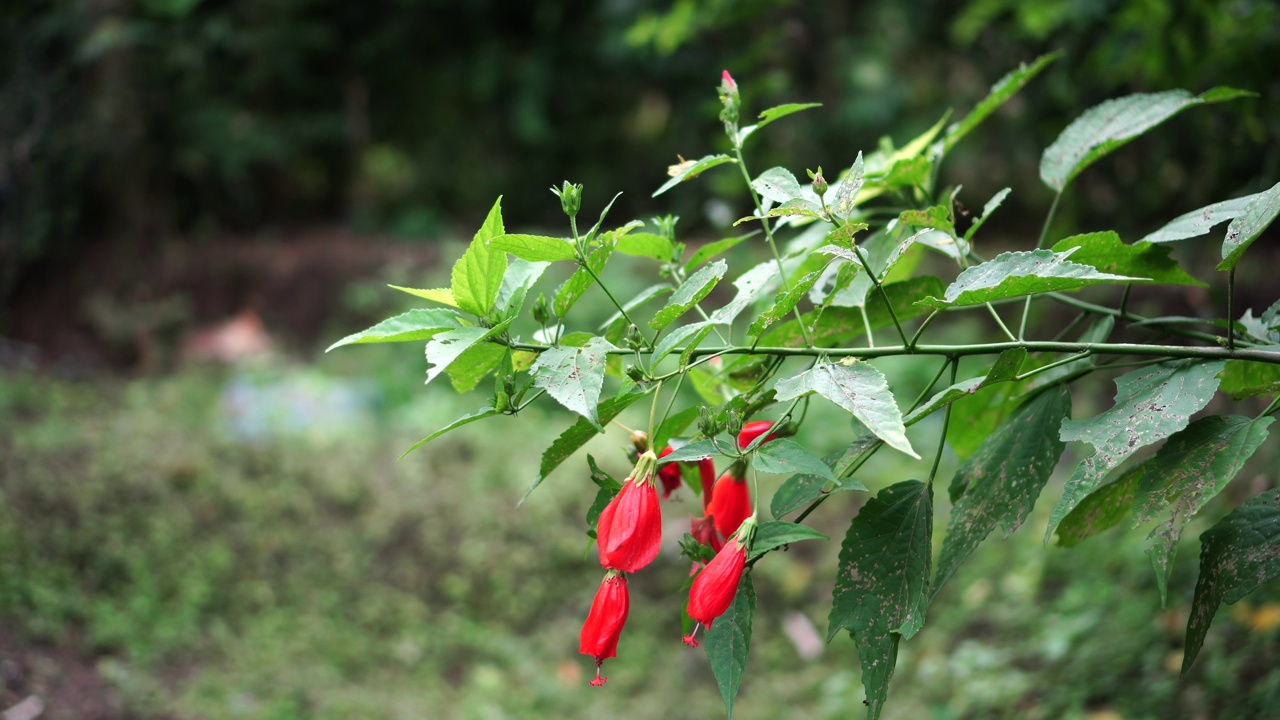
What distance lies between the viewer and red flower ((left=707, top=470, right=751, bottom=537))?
2.65ft

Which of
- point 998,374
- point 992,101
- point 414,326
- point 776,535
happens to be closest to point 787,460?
point 776,535

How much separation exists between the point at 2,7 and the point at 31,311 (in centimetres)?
153

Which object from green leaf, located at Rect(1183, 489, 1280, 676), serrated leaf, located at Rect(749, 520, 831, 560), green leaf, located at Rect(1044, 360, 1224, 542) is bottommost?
green leaf, located at Rect(1183, 489, 1280, 676)

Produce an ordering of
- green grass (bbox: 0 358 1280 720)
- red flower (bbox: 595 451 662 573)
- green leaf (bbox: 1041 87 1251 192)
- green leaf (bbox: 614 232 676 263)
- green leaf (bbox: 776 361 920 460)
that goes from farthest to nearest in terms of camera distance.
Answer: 1. green grass (bbox: 0 358 1280 720)
2. green leaf (bbox: 1041 87 1251 192)
3. green leaf (bbox: 614 232 676 263)
4. red flower (bbox: 595 451 662 573)
5. green leaf (bbox: 776 361 920 460)

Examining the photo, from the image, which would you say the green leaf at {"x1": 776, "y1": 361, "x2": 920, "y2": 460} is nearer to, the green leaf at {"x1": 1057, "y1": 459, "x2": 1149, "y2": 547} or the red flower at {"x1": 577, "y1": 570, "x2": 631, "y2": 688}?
the red flower at {"x1": 577, "y1": 570, "x2": 631, "y2": 688}

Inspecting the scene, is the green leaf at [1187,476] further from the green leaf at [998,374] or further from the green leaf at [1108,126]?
A: the green leaf at [1108,126]

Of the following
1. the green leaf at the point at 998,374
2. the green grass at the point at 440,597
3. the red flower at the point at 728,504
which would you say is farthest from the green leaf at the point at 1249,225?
the green grass at the point at 440,597

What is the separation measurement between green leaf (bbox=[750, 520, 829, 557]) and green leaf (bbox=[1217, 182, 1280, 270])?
0.37m

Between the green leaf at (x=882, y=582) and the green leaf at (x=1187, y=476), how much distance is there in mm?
160

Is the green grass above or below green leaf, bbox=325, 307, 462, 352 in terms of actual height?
below

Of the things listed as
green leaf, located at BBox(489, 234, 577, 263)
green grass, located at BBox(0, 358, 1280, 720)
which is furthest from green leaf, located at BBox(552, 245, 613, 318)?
green grass, located at BBox(0, 358, 1280, 720)

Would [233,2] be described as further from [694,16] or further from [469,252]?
[469,252]

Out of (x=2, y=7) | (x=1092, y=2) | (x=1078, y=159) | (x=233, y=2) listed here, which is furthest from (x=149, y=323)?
(x=1078, y=159)

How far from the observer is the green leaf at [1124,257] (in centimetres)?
74
